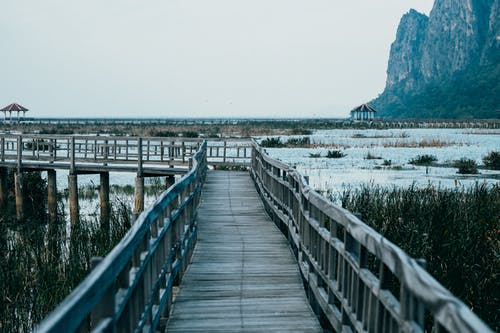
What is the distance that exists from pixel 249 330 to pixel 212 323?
1.28 ft

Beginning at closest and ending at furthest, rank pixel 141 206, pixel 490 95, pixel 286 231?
pixel 286 231
pixel 141 206
pixel 490 95

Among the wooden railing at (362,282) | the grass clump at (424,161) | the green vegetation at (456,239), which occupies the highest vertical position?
the wooden railing at (362,282)

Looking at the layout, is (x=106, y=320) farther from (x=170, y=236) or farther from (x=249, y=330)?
(x=170, y=236)

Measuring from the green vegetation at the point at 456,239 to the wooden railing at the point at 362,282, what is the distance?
0.78 m

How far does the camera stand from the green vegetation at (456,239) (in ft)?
22.4

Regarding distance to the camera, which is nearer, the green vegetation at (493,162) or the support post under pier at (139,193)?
the support post under pier at (139,193)

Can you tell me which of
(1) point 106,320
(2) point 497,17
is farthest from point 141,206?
(2) point 497,17

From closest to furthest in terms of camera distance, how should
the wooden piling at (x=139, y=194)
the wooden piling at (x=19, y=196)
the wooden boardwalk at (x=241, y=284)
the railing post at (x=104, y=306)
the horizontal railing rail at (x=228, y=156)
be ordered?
the railing post at (x=104, y=306), the wooden boardwalk at (x=241, y=284), the wooden piling at (x=139, y=194), the wooden piling at (x=19, y=196), the horizontal railing rail at (x=228, y=156)

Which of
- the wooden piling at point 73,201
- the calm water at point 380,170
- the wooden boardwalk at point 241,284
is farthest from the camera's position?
the calm water at point 380,170

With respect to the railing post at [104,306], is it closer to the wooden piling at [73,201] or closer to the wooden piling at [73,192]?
the wooden piling at [73,192]

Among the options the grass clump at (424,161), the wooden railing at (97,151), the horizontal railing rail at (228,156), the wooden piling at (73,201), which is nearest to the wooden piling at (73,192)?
the wooden piling at (73,201)

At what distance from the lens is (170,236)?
5.96 m

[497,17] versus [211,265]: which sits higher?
[497,17]

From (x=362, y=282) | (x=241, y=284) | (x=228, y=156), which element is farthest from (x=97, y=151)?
(x=362, y=282)
